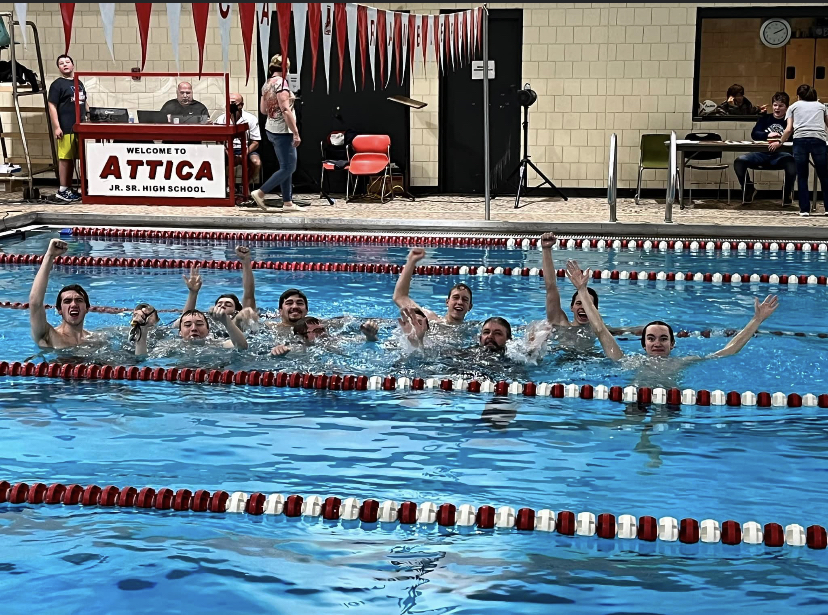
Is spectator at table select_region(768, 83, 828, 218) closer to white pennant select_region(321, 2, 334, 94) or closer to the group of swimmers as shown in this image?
white pennant select_region(321, 2, 334, 94)

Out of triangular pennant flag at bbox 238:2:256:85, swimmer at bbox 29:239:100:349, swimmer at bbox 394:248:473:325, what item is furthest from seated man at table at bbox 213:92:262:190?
swimmer at bbox 29:239:100:349

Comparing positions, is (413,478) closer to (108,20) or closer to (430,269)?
(430,269)

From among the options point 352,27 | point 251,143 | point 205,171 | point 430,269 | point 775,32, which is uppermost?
point 775,32

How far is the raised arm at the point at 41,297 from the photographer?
642 cm

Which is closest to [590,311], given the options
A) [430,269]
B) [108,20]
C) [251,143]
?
[430,269]

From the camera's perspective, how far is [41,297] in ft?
21.8

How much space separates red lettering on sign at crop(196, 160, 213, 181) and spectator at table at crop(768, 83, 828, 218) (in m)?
6.66

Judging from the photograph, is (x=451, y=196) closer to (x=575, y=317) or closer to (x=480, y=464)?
(x=575, y=317)

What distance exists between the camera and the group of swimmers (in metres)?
6.45

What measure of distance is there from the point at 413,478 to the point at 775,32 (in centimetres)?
1157

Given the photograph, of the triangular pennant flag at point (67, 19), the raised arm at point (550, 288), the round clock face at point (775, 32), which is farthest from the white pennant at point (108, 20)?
the round clock face at point (775, 32)

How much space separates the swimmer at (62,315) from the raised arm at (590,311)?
3.09m

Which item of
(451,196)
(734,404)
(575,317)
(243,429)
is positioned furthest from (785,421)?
(451,196)

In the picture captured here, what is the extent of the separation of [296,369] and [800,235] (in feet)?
21.7
